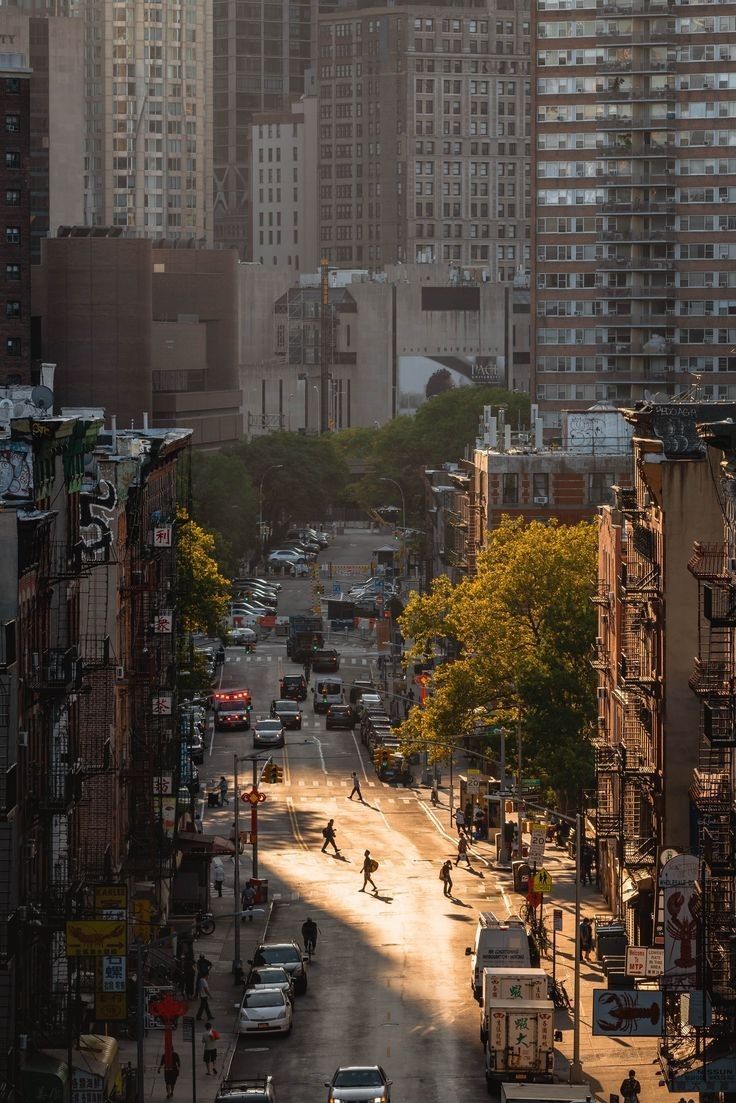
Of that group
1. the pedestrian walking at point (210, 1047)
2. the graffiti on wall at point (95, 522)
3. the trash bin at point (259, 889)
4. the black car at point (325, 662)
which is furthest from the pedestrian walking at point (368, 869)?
the black car at point (325, 662)

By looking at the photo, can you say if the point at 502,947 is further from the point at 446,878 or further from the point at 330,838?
the point at 330,838

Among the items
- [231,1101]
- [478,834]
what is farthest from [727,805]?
[478,834]

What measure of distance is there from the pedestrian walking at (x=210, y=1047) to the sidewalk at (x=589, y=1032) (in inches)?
368

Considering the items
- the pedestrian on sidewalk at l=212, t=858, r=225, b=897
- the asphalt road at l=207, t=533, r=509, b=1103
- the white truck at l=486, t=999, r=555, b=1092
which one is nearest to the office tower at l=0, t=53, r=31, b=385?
the asphalt road at l=207, t=533, r=509, b=1103

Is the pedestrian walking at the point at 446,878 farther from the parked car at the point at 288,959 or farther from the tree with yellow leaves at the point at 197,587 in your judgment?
the tree with yellow leaves at the point at 197,587

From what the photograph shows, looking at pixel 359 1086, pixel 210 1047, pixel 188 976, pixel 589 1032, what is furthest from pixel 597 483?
pixel 359 1086

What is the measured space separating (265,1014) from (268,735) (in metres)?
63.0

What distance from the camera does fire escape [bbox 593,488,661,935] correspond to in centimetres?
8606

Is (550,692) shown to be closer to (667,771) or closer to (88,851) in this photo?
(667,771)

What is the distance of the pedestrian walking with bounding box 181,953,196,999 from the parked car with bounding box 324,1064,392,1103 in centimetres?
1700

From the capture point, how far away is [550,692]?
348 ft

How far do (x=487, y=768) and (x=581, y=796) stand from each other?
20894 millimetres

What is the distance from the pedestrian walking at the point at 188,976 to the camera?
271ft

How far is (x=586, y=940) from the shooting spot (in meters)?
88.7
